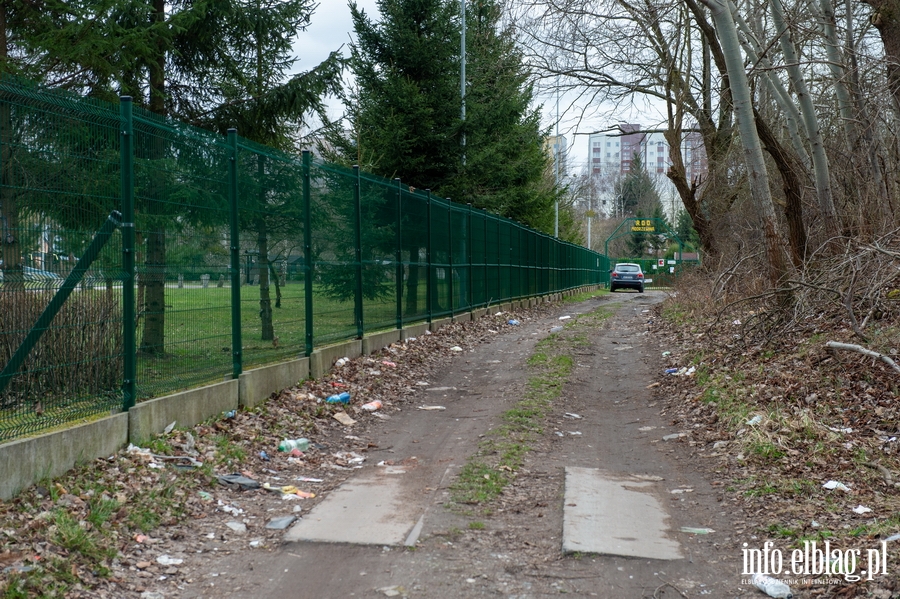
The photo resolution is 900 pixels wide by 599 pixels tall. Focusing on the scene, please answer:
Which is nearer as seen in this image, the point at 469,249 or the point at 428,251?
the point at 428,251

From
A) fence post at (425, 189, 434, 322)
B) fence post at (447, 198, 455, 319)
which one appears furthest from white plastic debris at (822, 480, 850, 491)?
fence post at (447, 198, 455, 319)

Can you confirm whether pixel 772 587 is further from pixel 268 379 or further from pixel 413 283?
pixel 413 283

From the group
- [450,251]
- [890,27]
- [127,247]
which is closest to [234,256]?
[127,247]

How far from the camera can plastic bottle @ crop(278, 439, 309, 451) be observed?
736 centimetres

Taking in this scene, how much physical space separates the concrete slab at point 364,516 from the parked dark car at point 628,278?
42517 mm

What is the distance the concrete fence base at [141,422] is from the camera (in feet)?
16.5

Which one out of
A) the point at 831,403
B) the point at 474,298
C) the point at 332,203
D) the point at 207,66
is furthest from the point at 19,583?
the point at 474,298

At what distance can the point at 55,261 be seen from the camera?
5535mm

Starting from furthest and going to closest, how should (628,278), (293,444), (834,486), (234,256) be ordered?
1. (628,278)
2. (234,256)
3. (293,444)
4. (834,486)

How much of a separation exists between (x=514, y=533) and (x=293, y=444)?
2.84 m

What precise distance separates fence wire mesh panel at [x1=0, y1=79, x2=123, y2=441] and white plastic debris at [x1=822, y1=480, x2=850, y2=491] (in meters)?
5.10

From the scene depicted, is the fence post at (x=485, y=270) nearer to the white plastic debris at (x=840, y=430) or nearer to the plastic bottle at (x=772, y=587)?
the white plastic debris at (x=840, y=430)

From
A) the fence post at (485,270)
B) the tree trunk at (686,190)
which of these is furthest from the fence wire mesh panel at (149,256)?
the tree trunk at (686,190)

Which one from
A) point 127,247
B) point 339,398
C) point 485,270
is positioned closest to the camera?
point 127,247
